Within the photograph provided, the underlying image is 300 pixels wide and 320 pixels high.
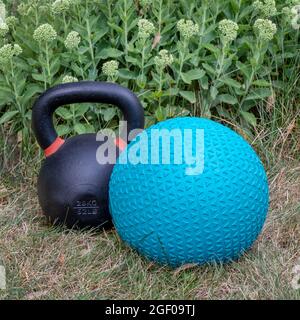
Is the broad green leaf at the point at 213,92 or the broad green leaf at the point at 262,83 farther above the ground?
the broad green leaf at the point at 262,83

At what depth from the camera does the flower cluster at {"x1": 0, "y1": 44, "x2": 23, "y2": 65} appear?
3713mm

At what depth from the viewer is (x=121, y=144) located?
340cm

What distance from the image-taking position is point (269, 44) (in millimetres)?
4113

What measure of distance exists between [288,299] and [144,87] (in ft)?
5.09

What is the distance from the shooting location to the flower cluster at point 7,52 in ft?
12.2

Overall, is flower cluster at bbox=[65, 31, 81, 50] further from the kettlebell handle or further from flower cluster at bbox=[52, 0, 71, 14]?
the kettlebell handle

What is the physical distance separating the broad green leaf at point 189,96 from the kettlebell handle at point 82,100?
0.62 metres

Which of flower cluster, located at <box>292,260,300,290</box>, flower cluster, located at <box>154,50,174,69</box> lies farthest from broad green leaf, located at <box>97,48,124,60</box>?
flower cluster, located at <box>292,260,300,290</box>

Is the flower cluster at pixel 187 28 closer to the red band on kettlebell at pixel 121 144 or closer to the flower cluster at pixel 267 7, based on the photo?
the flower cluster at pixel 267 7

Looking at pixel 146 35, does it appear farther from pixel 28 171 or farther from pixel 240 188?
pixel 240 188

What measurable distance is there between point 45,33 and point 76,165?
2.63 ft

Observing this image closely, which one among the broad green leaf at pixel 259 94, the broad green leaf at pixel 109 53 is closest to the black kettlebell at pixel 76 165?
the broad green leaf at pixel 109 53

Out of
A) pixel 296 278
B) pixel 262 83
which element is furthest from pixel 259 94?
pixel 296 278

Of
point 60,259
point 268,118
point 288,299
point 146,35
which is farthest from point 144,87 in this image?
point 288,299
